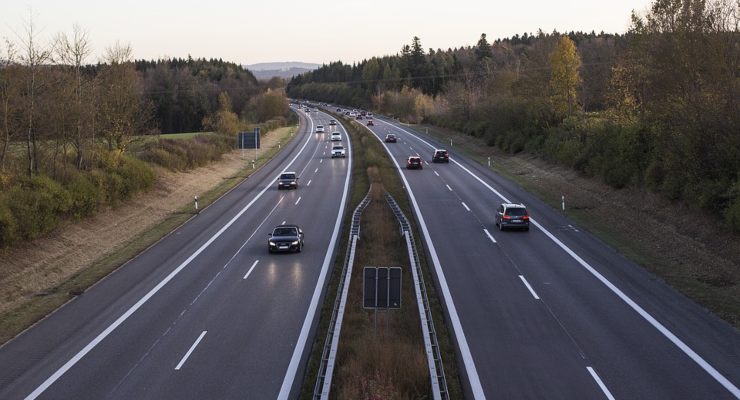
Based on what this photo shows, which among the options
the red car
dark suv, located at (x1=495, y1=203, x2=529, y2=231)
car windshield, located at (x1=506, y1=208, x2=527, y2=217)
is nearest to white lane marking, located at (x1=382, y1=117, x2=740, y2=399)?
dark suv, located at (x1=495, y1=203, x2=529, y2=231)

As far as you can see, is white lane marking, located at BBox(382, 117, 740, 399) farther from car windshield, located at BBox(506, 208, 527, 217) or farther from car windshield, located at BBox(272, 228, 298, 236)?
car windshield, located at BBox(272, 228, 298, 236)

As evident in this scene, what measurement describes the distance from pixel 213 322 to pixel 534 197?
28.1m

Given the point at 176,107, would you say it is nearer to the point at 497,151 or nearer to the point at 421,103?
the point at 421,103

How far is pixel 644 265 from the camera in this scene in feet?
81.9

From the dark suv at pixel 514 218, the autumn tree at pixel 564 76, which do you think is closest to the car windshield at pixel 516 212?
the dark suv at pixel 514 218

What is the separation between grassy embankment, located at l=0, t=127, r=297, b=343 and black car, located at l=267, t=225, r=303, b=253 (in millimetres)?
5957

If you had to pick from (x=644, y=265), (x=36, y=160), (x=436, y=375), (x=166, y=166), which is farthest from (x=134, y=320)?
(x=166, y=166)

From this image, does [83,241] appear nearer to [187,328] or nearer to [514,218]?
[187,328]

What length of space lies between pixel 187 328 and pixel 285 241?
32.9ft

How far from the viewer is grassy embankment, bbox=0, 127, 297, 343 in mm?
19656

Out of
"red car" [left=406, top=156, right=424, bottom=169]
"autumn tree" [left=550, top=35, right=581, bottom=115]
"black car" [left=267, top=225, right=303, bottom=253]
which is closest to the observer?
"black car" [left=267, top=225, right=303, bottom=253]

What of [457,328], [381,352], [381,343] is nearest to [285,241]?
[457,328]

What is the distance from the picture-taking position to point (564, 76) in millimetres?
61750

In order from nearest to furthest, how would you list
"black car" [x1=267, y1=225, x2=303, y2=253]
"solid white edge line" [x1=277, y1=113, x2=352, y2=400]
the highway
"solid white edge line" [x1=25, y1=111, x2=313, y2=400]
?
"solid white edge line" [x1=277, y1=113, x2=352, y2=400] < the highway < "solid white edge line" [x1=25, y1=111, x2=313, y2=400] < "black car" [x1=267, y1=225, x2=303, y2=253]
